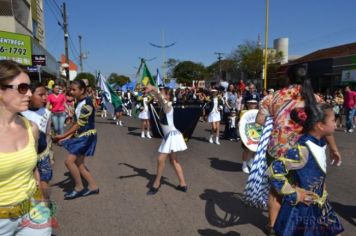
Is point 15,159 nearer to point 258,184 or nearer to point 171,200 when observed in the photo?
point 258,184

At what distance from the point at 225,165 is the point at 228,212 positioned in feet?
9.38

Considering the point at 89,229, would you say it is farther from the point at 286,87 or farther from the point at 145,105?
the point at 145,105

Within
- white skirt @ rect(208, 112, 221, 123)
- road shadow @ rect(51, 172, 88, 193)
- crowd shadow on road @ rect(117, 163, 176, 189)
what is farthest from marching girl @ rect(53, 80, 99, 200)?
white skirt @ rect(208, 112, 221, 123)

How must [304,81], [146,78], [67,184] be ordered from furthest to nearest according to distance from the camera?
[146,78], [67,184], [304,81]

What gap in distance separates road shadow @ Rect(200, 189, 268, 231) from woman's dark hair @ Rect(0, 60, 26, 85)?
3051mm

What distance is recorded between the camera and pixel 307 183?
2574 mm

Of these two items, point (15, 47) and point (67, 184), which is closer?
point (67, 184)

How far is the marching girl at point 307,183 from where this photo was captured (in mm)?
2504

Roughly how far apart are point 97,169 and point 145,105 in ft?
17.7

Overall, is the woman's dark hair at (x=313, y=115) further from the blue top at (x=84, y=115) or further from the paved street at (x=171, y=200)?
the blue top at (x=84, y=115)

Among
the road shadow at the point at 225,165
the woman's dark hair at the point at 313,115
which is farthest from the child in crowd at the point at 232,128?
the woman's dark hair at the point at 313,115

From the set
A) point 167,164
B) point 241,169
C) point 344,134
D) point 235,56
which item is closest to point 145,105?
point 167,164

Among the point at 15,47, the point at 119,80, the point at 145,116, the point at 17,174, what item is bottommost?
the point at 145,116

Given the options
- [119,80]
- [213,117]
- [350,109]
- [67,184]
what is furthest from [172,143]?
[119,80]
